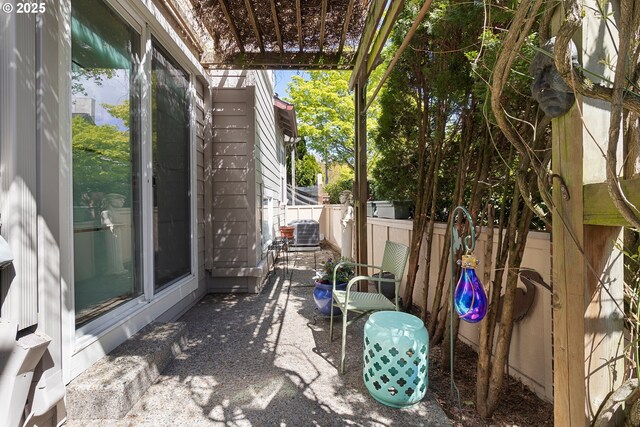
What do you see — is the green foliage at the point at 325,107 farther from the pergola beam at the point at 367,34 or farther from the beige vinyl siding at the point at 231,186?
the pergola beam at the point at 367,34

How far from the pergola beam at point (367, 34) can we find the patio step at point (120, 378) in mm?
3147

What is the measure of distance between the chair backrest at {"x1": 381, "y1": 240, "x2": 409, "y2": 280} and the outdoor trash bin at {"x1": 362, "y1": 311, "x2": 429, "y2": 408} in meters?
0.70

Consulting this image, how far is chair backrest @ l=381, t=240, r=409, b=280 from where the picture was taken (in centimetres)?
264

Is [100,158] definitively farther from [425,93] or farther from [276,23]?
[425,93]

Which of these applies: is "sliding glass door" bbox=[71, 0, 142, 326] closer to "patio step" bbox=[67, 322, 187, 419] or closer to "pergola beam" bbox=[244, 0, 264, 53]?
"patio step" bbox=[67, 322, 187, 419]

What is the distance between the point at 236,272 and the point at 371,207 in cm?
256

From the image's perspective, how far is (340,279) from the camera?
11.6ft

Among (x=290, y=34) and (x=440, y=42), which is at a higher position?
(x=290, y=34)

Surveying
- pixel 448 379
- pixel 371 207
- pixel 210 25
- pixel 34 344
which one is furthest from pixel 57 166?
pixel 371 207

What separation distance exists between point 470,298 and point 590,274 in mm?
550

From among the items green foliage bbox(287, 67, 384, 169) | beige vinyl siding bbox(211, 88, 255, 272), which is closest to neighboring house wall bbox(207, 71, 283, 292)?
beige vinyl siding bbox(211, 88, 255, 272)

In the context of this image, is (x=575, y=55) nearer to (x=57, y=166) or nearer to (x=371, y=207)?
(x=57, y=166)

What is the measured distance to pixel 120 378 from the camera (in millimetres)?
1819

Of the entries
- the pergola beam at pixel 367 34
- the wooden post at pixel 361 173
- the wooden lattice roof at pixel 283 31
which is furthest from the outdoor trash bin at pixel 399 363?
the wooden lattice roof at pixel 283 31
